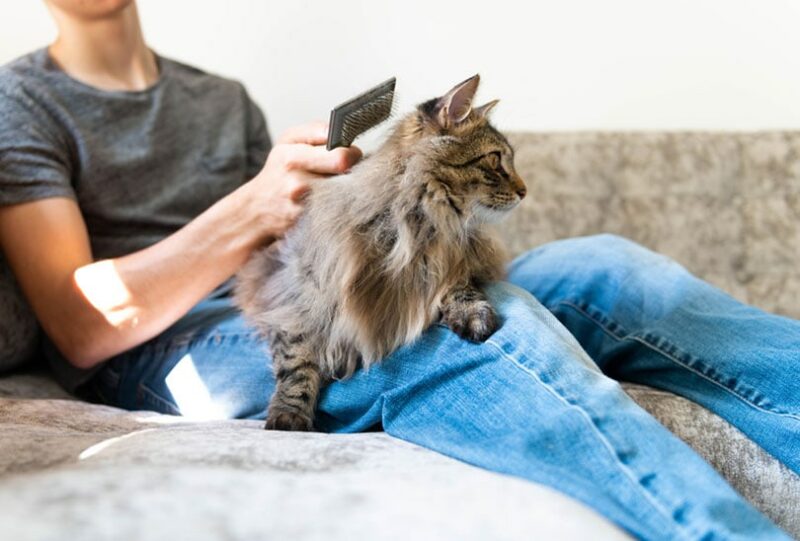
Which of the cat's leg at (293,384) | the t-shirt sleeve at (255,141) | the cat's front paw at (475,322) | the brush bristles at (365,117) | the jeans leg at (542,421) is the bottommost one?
the cat's leg at (293,384)

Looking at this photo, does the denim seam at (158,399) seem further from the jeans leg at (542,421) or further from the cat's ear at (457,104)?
the cat's ear at (457,104)

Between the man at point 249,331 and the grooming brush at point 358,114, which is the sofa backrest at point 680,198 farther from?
the grooming brush at point 358,114

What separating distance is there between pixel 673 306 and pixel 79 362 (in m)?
1.26

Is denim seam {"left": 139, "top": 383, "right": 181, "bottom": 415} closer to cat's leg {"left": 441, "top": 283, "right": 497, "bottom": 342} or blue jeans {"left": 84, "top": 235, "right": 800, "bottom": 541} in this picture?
blue jeans {"left": 84, "top": 235, "right": 800, "bottom": 541}

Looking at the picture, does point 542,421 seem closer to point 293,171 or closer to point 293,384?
point 293,384

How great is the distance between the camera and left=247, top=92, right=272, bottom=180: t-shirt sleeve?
1.95 m

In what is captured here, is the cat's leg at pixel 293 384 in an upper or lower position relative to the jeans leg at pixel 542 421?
lower

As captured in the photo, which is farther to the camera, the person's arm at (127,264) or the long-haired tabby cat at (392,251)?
the person's arm at (127,264)

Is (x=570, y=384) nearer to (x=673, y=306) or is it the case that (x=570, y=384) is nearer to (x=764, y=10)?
(x=673, y=306)

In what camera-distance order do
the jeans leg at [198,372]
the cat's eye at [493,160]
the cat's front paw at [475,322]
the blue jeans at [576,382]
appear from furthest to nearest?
1. the jeans leg at [198,372]
2. the cat's eye at [493,160]
3. the cat's front paw at [475,322]
4. the blue jeans at [576,382]

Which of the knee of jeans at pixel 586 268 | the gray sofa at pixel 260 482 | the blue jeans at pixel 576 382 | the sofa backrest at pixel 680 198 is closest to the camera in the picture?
the gray sofa at pixel 260 482

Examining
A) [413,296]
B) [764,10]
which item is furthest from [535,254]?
[764,10]

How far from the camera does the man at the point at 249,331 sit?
37.9 inches

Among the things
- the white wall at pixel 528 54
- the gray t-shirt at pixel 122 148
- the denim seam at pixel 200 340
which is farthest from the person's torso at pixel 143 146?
the white wall at pixel 528 54
